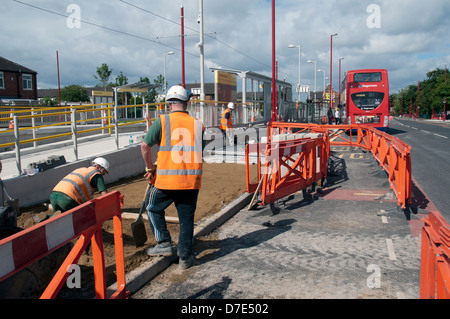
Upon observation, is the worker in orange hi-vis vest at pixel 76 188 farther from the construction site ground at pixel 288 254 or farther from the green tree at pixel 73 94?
the green tree at pixel 73 94

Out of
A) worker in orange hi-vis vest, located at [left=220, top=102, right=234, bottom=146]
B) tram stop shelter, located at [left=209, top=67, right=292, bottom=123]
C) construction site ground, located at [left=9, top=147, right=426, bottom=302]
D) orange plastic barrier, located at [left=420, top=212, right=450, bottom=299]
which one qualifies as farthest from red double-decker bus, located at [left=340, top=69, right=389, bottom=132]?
orange plastic barrier, located at [left=420, top=212, right=450, bottom=299]

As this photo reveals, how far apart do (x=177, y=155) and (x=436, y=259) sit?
8.43ft

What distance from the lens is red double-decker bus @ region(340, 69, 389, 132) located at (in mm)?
23688

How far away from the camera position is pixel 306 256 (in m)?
4.59

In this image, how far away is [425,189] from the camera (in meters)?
8.56

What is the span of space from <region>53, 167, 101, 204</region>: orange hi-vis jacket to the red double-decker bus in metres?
21.7

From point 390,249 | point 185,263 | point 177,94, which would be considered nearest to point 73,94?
point 177,94

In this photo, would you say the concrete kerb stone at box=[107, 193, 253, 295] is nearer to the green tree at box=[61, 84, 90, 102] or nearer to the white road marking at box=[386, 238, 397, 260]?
the white road marking at box=[386, 238, 397, 260]

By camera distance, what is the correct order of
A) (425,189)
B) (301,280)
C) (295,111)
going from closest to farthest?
1. (301,280)
2. (425,189)
3. (295,111)

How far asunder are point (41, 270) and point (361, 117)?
77.0 ft

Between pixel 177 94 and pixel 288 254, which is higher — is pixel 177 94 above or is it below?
above

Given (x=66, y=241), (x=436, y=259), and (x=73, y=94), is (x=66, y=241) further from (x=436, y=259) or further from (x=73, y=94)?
(x=73, y=94)
